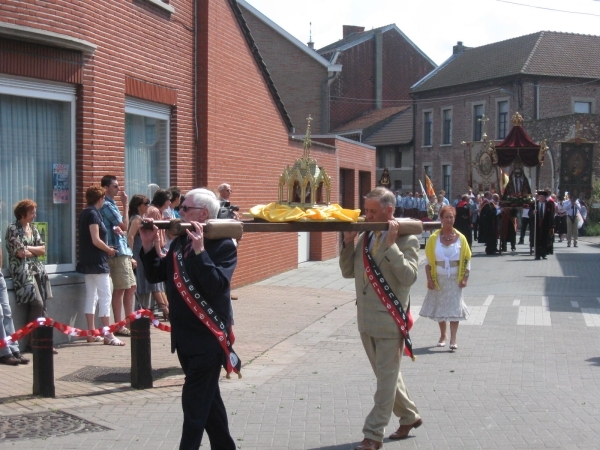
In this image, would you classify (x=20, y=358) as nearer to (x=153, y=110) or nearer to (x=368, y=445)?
(x=368, y=445)

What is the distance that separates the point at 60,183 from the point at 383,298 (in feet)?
19.9

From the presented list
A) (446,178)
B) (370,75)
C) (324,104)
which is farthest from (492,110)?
(324,104)

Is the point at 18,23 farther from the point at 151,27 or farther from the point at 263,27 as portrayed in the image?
the point at 263,27

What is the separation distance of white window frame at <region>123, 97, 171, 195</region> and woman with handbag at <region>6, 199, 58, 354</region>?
3.22 m

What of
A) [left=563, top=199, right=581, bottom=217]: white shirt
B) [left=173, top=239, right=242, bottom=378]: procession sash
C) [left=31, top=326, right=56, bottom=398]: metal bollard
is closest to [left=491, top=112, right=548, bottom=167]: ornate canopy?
[left=563, top=199, right=581, bottom=217]: white shirt

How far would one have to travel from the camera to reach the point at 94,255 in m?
10.5

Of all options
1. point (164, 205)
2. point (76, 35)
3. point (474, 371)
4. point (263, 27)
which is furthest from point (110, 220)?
point (263, 27)

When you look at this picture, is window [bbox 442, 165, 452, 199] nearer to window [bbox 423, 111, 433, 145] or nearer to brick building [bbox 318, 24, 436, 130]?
window [bbox 423, 111, 433, 145]

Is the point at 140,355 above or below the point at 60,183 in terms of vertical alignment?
below

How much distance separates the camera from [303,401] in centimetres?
796

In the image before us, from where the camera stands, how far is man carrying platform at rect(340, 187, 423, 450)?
20.6 ft

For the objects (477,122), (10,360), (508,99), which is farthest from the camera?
(477,122)

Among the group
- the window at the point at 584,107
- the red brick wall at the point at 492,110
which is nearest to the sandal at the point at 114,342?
the red brick wall at the point at 492,110

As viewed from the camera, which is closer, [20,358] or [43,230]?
[20,358]
